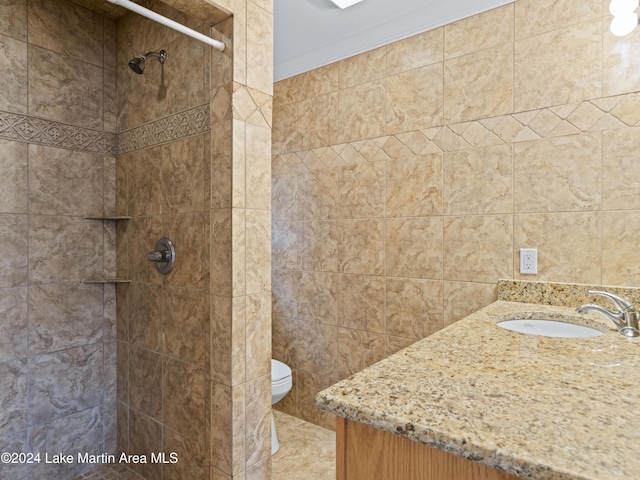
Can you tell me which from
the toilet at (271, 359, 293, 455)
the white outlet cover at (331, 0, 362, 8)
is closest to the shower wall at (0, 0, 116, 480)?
the toilet at (271, 359, 293, 455)

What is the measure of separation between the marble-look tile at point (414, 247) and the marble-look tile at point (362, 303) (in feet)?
0.47

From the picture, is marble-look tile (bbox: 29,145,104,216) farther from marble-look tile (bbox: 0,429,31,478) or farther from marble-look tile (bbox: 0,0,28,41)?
marble-look tile (bbox: 0,429,31,478)

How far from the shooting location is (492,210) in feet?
6.11

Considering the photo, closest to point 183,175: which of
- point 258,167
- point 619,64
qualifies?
point 258,167

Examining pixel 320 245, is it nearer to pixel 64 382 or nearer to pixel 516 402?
pixel 64 382

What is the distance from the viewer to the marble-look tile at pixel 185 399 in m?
1.64

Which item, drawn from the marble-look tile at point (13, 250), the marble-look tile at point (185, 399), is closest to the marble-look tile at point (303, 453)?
the marble-look tile at point (185, 399)

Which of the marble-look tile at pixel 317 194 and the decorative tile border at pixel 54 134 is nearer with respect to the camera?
the decorative tile border at pixel 54 134

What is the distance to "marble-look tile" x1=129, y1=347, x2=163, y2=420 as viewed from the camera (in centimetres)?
189

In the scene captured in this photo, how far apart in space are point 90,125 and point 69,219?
525 millimetres

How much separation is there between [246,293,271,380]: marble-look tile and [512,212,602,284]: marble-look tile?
3.90ft

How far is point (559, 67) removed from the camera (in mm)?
1697

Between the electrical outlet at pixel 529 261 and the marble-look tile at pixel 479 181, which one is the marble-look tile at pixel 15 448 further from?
the electrical outlet at pixel 529 261

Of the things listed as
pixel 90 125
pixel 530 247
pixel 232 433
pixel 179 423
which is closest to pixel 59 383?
pixel 179 423
